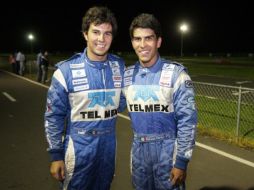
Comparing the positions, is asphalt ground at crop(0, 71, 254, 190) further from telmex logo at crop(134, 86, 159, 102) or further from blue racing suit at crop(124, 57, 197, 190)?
telmex logo at crop(134, 86, 159, 102)

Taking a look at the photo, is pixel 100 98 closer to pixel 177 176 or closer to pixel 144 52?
pixel 144 52

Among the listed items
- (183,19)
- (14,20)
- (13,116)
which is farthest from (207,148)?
(14,20)

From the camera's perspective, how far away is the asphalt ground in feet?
18.0

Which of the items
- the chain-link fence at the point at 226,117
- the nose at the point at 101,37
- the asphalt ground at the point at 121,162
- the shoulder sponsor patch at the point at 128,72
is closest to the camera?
the nose at the point at 101,37

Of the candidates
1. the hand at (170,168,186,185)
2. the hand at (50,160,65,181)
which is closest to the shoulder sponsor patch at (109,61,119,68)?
the hand at (50,160,65,181)

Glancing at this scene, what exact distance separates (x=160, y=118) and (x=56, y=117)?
94 centimetres

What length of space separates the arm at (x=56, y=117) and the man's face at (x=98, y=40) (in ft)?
1.18

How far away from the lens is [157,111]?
3205mm

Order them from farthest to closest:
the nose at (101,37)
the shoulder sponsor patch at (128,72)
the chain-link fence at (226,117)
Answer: the chain-link fence at (226,117), the shoulder sponsor patch at (128,72), the nose at (101,37)

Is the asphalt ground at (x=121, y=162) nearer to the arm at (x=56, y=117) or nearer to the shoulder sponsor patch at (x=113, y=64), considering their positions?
the arm at (x=56, y=117)

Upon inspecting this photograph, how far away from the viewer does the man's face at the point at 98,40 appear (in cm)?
316

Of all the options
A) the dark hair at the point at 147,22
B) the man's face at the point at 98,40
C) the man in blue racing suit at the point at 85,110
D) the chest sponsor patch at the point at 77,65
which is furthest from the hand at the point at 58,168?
the dark hair at the point at 147,22

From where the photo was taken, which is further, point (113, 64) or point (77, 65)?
point (113, 64)

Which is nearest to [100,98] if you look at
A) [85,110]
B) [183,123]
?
[85,110]
